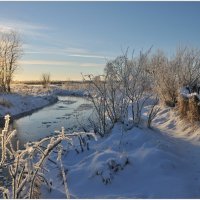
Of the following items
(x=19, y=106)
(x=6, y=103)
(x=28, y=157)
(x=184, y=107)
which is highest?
(x=28, y=157)

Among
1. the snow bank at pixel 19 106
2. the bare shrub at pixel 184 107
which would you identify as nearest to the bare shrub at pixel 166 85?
the bare shrub at pixel 184 107

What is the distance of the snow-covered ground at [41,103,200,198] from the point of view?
7.39 metres

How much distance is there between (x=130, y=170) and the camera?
27.6 feet

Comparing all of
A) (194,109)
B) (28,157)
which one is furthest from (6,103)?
(28,157)

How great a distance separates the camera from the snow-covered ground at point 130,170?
739 cm

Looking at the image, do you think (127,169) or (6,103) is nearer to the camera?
(127,169)

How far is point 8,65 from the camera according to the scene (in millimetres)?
45250

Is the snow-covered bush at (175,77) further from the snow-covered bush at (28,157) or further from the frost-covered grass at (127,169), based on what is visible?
the snow-covered bush at (28,157)

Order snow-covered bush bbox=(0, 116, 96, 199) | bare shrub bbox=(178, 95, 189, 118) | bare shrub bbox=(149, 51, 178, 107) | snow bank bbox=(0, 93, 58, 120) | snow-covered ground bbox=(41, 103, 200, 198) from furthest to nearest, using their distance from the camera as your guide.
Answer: snow bank bbox=(0, 93, 58, 120)
bare shrub bbox=(149, 51, 178, 107)
bare shrub bbox=(178, 95, 189, 118)
snow-covered ground bbox=(41, 103, 200, 198)
snow-covered bush bbox=(0, 116, 96, 199)

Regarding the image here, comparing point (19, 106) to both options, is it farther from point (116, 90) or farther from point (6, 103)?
point (116, 90)

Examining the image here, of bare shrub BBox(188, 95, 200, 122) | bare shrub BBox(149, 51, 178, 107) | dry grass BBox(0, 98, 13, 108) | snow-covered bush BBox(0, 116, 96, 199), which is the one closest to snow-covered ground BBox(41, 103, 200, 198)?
bare shrub BBox(188, 95, 200, 122)

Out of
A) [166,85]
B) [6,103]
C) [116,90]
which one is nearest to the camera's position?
[116,90]

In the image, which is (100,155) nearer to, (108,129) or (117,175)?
(117,175)

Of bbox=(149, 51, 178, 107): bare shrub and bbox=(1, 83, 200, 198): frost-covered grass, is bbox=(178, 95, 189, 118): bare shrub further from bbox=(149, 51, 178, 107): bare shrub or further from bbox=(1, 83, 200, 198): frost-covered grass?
bbox=(149, 51, 178, 107): bare shrub
